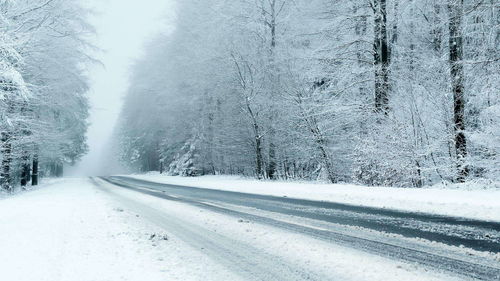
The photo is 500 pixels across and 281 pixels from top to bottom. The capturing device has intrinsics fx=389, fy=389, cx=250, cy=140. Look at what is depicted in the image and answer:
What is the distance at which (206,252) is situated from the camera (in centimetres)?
476

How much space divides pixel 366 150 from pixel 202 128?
17737 mm

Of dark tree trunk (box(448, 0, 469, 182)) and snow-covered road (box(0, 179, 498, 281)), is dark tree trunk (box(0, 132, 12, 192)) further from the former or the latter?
dark tree trunk (box(448, 0, 469, 182))

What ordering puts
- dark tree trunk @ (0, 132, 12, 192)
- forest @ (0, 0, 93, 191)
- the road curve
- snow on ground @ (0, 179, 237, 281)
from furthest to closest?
dark tree trunk @ (0, 132, 12, 192), forest @ (0, 0, 93, 191), snow on ground @ (0, 179, 237, 281), the road curve

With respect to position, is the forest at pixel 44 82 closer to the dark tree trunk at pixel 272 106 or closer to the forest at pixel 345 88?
the forest at pixel 345 88

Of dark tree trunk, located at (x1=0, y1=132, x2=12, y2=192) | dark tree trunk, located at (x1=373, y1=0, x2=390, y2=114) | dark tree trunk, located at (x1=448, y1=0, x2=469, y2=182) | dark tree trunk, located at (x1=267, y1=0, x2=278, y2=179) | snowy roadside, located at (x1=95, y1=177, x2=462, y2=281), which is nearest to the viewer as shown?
snowy roadside, located at (x1=95, y1=177, x2=462, y2=281)

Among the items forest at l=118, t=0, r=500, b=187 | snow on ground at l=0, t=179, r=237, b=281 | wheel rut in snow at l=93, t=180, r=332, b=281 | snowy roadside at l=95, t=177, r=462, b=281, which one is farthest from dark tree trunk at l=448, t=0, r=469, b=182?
snow on ground at l=0, t=179, r=237, b=281

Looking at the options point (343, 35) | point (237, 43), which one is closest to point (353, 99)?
point (343, 35)

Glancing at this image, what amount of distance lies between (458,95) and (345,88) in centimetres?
428

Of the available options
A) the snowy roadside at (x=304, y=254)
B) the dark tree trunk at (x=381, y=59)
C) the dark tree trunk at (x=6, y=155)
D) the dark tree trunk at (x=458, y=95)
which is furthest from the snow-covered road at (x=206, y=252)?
the dark tree trunk at (x=6, y=155)

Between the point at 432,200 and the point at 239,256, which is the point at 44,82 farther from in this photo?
the point at 239,256

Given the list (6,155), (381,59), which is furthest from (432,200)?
(6,155)

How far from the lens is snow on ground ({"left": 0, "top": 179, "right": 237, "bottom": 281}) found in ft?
12.7

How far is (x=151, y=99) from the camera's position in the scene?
39125mm

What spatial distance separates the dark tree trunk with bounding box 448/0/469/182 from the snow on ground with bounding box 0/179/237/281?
8.93 m
